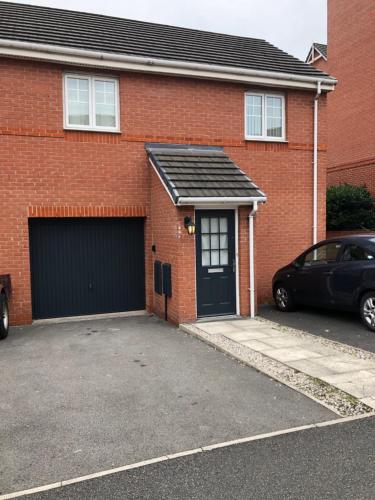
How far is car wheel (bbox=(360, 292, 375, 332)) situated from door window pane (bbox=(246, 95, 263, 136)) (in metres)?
5.03

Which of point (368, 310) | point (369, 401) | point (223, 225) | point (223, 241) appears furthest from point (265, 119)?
point (369, 401)

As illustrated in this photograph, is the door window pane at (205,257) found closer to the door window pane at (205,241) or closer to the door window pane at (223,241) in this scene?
the door window pane at (205,241)

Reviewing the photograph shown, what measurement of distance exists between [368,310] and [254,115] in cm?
557

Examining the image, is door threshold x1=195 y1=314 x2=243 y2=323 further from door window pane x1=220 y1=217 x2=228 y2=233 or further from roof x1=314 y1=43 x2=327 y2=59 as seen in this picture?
roof x1=314 y1=43 x2=327 y2=59

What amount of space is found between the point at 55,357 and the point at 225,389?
2858 mm

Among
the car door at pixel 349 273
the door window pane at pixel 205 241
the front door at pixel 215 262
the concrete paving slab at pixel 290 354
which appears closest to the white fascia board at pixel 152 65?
the front door at pixel 215 262

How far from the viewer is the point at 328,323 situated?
9055mm

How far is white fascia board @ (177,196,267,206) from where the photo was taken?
339 inches

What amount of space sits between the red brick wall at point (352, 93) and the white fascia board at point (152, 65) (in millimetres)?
6977

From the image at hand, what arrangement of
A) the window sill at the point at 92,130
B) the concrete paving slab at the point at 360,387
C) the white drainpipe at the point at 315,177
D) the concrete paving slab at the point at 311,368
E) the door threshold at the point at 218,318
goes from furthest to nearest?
the white drainpipe at the point at 315,177 < the window sill at the point at 92,130 < the door threshold at the point at 218,318 < the concrete paving slab at the point at 311,368 < the concrete paving slab at the point at 360,387

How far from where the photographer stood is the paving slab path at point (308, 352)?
5445 millimetres

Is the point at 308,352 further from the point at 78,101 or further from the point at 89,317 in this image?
the point at 78,101

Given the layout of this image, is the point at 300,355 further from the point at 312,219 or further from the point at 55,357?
the point at 312,219

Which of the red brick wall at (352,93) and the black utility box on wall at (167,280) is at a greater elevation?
the red brick wall at (352,93)
